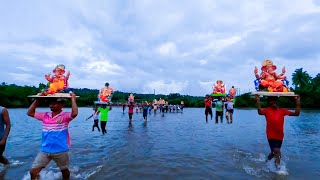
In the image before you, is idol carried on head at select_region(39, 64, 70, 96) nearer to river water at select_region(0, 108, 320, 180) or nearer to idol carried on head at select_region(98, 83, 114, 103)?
river water at select_region(0, 108, 320, 180)

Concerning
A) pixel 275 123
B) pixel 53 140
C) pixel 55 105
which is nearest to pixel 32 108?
pixel 55 105

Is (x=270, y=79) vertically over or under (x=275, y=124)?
over

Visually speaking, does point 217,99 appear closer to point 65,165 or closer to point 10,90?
point 65,165

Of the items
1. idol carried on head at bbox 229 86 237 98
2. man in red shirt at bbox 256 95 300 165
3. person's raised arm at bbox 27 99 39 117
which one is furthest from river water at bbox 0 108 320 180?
idol carried on head at bbox 229 86 237 98

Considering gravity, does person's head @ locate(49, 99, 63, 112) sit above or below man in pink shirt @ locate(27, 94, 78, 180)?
above

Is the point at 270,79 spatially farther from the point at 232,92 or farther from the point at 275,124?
the point at 232,92

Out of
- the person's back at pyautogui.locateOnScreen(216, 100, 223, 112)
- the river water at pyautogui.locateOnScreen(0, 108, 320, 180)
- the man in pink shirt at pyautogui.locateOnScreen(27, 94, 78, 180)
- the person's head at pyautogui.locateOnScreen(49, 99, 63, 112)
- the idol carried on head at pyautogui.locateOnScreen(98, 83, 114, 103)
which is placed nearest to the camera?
the man in pink shirt at pyautogui.locateOnScreen(27, 94, 78, 180)

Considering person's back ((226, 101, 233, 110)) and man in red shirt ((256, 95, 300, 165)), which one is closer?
man in red shirt ((256, 95, 300, 165))

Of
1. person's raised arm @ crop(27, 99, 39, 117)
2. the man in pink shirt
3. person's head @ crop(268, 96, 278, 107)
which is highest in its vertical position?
person's head @ crop(268, 96, 278, 107)

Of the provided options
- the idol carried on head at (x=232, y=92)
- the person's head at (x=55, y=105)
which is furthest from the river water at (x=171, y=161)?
the idol carried on head at (x=232, y=92)

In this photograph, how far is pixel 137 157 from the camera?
32.0ft

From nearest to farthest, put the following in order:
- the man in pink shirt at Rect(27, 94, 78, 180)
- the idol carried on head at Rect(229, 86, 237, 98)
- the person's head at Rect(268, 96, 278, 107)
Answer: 1. the man in pink shirt at Rect(27, 94, 78, 180)
2. the person's head at Rect(268, 96, 278, 107)
3. the idol carried on head at Rect(229, 86, 237, 98)

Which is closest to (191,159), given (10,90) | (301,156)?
(301,156)

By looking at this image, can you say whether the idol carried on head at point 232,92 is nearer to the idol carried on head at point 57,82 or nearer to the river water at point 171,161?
the river water at point 171,161
